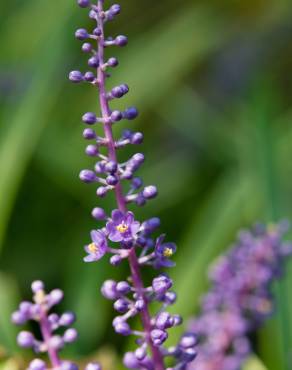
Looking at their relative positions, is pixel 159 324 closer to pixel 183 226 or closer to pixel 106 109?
pixel 106 109

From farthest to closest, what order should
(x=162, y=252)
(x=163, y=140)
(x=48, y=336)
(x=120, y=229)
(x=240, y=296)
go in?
(x=163, y=140) < (x=240, y=296) < (x=48, y=336) < (x=162, y=252) < (x=120, y=229)

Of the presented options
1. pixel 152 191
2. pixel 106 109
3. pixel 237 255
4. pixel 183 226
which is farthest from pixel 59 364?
pixel 183 226

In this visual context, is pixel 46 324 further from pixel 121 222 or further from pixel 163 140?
pixel 163 140

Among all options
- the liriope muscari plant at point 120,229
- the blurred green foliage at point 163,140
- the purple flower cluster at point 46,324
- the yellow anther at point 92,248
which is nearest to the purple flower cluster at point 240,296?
the blurred green foliage at point 163,140

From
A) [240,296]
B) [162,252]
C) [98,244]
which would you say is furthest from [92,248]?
[240,296]

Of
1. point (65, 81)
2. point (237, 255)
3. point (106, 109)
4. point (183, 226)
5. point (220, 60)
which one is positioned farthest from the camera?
point (220, 60)

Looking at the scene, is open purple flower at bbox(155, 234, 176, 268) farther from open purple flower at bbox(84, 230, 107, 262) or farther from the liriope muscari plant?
open purple flower at bbox(84, 230, 107, 262)
